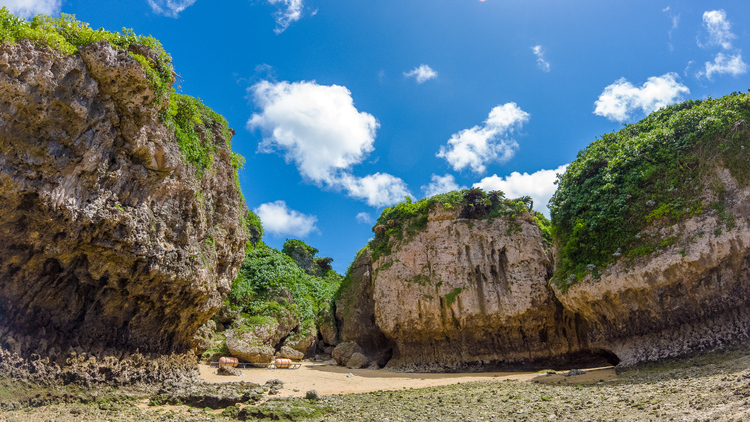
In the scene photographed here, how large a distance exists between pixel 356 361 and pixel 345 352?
112 centimetres

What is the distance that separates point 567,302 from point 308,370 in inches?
533

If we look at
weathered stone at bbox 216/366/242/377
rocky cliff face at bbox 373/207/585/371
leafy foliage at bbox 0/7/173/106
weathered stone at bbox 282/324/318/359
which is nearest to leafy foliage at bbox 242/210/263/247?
weathered stone at bbox 282/324/318/359

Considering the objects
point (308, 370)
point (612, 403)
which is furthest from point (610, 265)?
point (308, 370)

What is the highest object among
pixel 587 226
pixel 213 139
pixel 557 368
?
pixel 213 139

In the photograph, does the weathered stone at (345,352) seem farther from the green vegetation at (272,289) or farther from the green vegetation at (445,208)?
the green vegetation at (445,208)

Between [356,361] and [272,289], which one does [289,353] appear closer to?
[356,361]

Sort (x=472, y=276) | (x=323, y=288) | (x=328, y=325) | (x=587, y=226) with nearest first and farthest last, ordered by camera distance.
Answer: (x=587, y=226) < (x=472, y=276) < (x=328, y=325) < (x=323, y=288)

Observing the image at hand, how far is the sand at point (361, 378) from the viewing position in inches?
562

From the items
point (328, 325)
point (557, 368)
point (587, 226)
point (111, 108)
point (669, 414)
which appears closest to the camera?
point (669, 414)

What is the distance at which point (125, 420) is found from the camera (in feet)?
28.3

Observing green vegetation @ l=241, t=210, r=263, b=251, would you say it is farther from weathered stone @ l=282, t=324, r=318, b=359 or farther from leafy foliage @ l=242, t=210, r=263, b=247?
weathered stone @ l=282, t=324, r=318, b=359

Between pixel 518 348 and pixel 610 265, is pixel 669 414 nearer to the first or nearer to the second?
pixel 610 265

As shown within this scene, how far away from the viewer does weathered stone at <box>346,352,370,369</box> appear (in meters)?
23.4

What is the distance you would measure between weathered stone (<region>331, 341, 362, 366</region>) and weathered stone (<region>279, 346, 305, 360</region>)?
2246 millimetres
